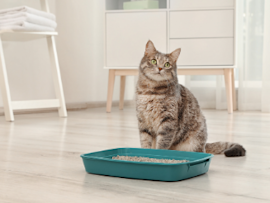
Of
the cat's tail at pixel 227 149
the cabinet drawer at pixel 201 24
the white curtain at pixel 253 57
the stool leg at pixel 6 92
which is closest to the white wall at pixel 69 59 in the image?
the stool leg at pixel 6 92

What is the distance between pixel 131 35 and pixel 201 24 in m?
0.55

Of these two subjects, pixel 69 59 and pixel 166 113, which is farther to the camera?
pixel 69 59

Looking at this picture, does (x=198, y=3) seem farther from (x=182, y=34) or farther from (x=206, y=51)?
(x=206, y=51)

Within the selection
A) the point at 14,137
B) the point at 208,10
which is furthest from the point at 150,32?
the point at 14,137

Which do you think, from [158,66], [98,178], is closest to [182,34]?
[158,66]

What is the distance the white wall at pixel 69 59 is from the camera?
2770mm

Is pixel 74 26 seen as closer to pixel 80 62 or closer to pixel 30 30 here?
pixel 80 62

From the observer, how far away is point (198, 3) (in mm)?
2709

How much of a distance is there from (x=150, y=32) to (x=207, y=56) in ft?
1.57

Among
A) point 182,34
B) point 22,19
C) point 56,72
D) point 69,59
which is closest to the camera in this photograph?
point 22,19

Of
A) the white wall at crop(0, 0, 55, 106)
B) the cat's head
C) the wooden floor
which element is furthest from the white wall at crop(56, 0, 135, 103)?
the cat's head

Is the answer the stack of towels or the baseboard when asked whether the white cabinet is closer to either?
the baseboard

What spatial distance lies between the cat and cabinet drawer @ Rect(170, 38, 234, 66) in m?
1.59

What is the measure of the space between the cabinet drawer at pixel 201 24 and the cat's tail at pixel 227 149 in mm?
1648
